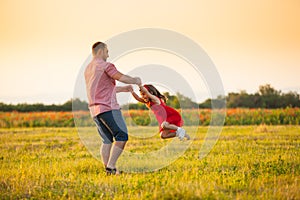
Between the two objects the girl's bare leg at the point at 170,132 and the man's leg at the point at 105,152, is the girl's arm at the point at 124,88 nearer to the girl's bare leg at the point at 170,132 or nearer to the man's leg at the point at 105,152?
the girl's bare leg at the point at 170,132

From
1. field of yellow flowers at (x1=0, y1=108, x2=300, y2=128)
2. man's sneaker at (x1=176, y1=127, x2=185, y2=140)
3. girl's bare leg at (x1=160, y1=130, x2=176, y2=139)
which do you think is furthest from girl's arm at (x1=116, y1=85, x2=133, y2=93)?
field of yellow flowers at (x1=0, y1=108, x2=300, y2=128)

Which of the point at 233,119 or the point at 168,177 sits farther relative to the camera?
the point at 233,119

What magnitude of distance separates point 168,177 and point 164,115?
1782 mm

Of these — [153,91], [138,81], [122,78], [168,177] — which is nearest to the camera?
[168,177]

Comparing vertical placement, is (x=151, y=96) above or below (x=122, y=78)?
below

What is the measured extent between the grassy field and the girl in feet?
2.29

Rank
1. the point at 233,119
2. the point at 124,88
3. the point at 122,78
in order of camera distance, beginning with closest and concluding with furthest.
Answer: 1. the point at 122,78
2. the point at 124,88
3. the point at 233,119

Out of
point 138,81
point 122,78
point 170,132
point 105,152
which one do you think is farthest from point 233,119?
point 122,78

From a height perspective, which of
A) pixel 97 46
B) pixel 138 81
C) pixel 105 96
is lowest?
pixel 105 96

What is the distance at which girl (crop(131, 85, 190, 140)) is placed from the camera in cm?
973

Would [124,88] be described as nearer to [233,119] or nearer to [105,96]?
[105,96]

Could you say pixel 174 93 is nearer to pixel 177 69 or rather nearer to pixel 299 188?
pixel 177 69

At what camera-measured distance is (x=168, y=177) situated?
27.8ft

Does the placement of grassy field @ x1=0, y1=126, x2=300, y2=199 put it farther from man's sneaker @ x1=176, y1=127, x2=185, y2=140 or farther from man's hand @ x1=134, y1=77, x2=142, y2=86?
man's hand @ x1=134, y1=77, x2=142, y2=86
